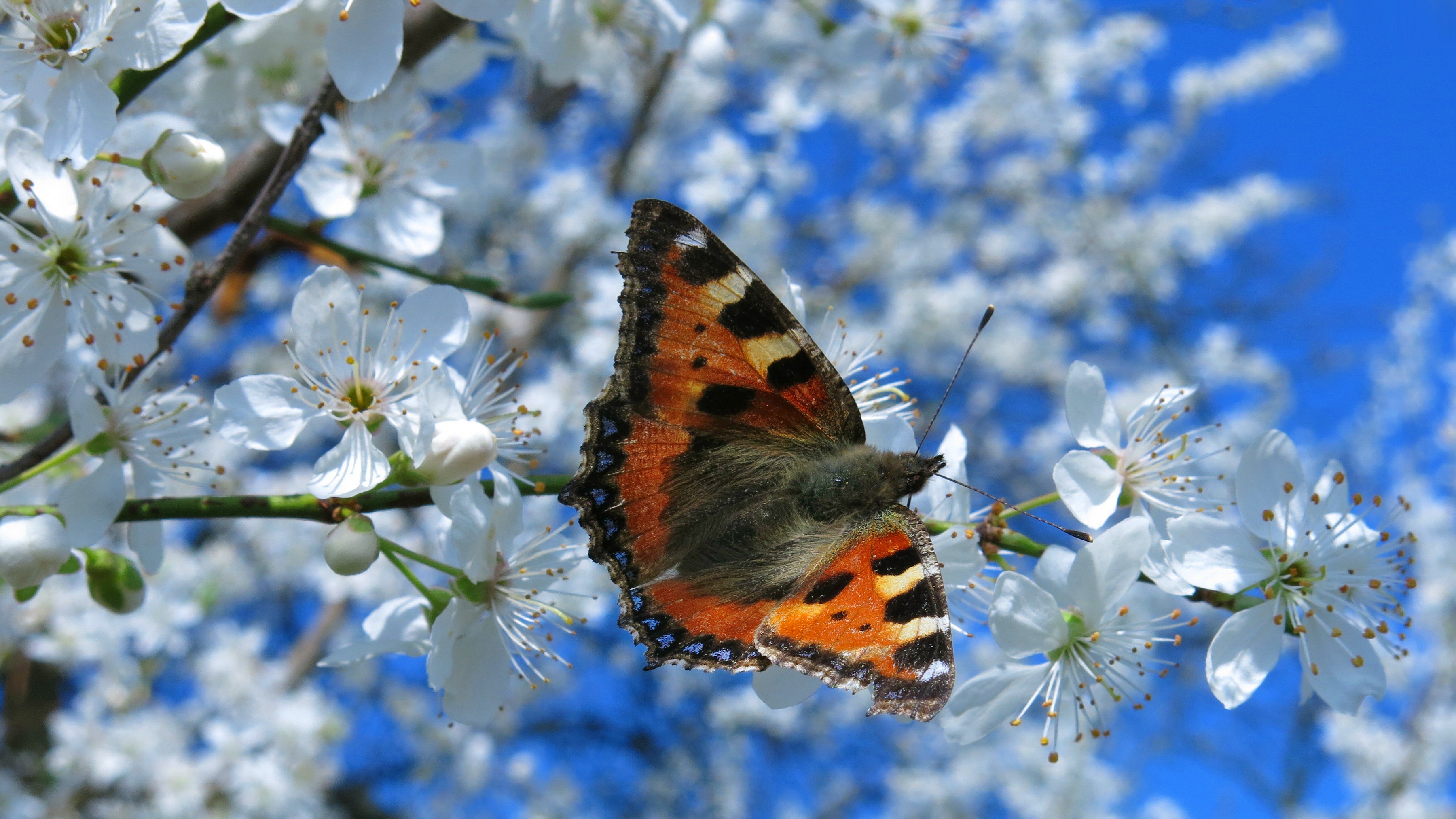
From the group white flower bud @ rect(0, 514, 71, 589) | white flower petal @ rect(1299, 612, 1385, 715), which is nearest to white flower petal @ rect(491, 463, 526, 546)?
white flower bud @ rect(0, 514, 71, 589)

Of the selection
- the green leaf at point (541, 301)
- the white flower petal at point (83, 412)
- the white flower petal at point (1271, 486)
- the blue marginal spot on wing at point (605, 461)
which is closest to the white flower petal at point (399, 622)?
the blue marginal spot on wing at point (605, 461)

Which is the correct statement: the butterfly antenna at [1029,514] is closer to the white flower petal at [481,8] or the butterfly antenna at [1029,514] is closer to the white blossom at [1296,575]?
the white blossom at [1296,575]

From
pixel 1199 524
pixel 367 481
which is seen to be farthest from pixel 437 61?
pixel 1199 524

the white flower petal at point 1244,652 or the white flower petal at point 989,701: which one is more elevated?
the white flower petal at point 1244,652

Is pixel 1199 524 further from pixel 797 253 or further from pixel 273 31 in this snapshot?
pixel 797 253

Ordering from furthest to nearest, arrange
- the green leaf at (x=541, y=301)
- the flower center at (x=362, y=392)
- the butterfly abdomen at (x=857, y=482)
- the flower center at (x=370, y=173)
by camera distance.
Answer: the flower center at (x=370, y=173), the green leaf at (x=541, y=301), the butterfly abdomen at (x=857, y=482), the flower center at (x=362, y=392)

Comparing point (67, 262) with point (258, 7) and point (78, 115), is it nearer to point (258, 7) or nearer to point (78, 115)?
point (78, 115)

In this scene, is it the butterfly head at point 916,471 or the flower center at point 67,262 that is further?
the butterfly head at point 916,471
